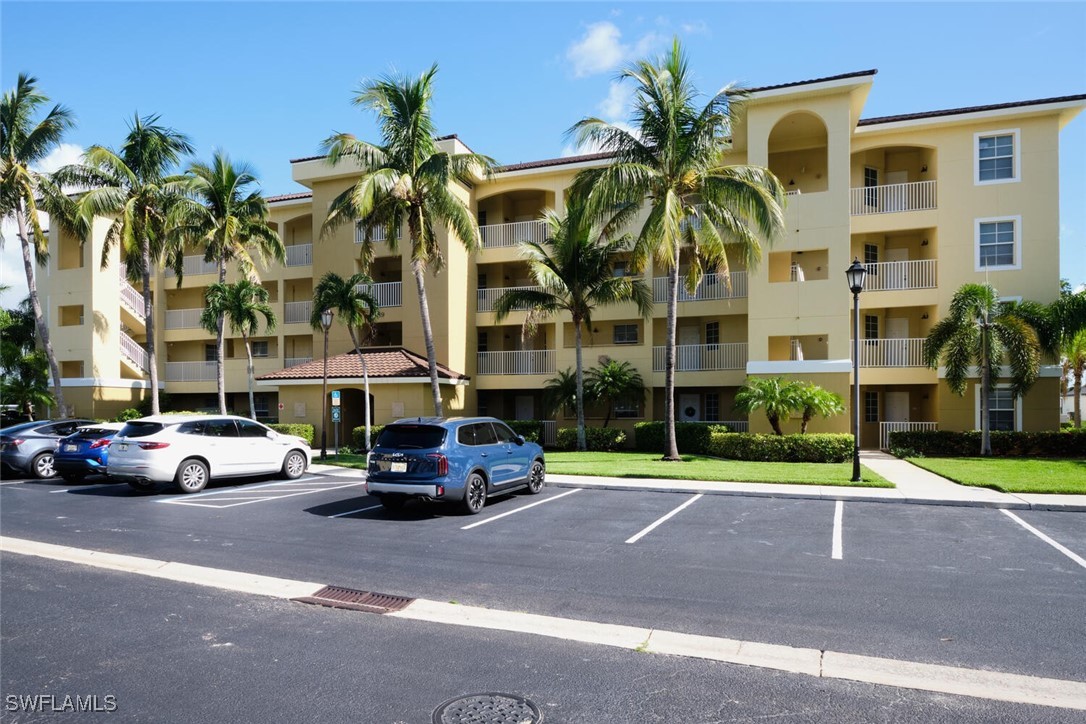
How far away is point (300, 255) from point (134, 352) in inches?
386

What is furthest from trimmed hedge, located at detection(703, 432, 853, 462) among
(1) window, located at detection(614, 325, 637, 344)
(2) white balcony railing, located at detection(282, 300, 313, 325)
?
(2) white balcony railing, located at detection(282, 300, 313, 325)

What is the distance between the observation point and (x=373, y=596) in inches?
289

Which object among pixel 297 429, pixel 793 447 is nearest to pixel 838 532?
pixel 793 447

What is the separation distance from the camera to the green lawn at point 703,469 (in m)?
15.8

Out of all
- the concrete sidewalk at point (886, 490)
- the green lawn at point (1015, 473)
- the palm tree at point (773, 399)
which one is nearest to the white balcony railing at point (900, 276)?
the palm tree at point (773, 399)

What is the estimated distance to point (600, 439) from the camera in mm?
25234

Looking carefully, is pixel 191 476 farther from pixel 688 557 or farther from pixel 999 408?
pixel 999 408

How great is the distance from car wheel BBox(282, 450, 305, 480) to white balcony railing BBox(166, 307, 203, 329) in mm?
20060

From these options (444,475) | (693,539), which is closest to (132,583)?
(444,475)

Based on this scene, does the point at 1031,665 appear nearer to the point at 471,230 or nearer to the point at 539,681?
the point at 539,681

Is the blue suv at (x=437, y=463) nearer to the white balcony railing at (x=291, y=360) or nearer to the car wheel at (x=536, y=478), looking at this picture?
the car wheel at (x=536, y=478)

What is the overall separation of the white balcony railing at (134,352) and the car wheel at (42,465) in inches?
652

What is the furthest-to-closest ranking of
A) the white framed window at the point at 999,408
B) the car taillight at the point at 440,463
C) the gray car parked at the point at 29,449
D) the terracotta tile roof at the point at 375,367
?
the terracotta tile roof at the point at 375,367
the white framed window at the point at 999,408
the gray car parked at the point at 29,449
the car taillight at the point at 440,463

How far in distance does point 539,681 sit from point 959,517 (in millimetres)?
9964
